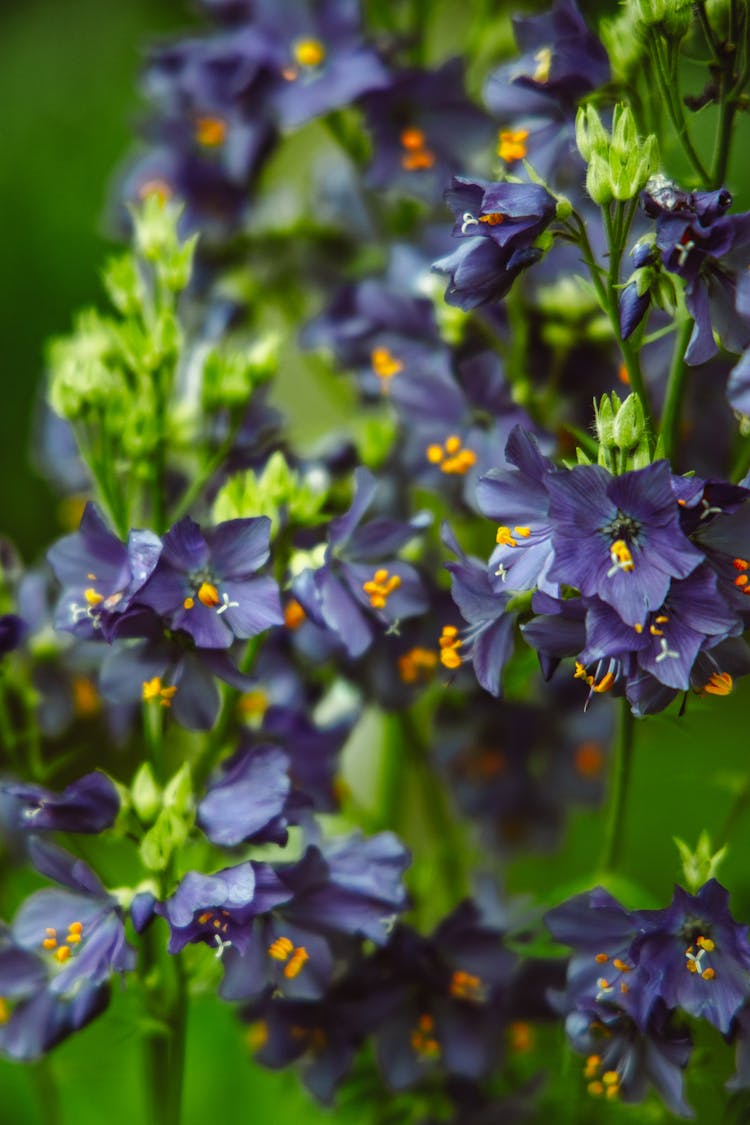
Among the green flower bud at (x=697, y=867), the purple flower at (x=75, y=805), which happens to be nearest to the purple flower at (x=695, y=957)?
the green flower bud at (x=697, y=867)

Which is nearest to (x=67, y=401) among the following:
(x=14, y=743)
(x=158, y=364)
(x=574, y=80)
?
(x=158, y=364)

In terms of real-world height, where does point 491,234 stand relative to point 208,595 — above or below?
above

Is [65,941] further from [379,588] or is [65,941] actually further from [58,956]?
[379,588]

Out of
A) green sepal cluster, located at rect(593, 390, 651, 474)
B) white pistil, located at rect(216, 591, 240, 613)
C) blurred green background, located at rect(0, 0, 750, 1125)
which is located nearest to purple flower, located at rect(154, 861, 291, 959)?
white pistil, located at rect(216, 591, 240, 613)

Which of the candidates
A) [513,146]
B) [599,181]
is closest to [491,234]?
[599,181]

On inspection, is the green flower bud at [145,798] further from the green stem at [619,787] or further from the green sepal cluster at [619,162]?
the green sepal cluster at [619,162]

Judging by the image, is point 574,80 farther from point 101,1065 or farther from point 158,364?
point 101,1065
